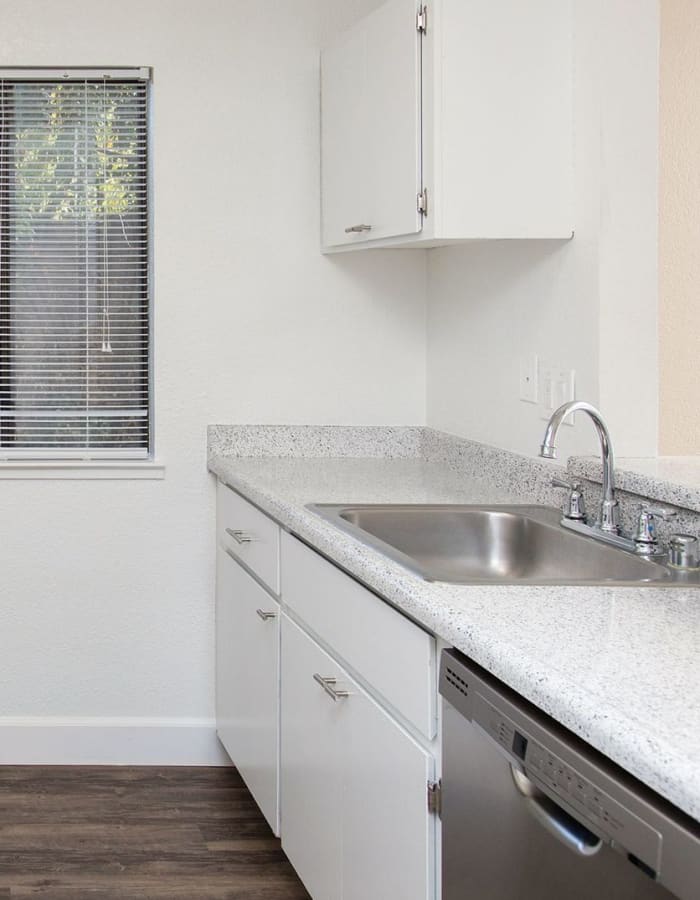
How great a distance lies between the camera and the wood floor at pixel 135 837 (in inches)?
108

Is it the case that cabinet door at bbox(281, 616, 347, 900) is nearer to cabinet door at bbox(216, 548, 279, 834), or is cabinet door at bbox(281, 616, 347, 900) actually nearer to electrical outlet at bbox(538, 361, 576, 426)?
cabinet door at bbox(216, 548, 279, 834)

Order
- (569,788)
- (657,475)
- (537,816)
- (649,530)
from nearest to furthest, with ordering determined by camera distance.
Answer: (569,788) < (537,816) < (649,530) < (657,475)

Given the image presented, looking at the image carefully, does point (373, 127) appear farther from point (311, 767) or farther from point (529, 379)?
point (311, 767)

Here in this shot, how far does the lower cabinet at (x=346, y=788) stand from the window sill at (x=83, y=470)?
1028 millimetres

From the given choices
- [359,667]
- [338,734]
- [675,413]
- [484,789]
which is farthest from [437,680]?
[675,413]

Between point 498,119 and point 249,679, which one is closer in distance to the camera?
point 498,119

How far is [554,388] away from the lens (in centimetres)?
265

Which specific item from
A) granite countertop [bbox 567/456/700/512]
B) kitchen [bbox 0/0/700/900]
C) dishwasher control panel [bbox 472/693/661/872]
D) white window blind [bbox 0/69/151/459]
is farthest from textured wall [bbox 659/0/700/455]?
white window blind [bbox 0/69/151/459]

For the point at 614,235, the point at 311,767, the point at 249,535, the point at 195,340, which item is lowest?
the point at 311,767

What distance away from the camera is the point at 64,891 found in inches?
107

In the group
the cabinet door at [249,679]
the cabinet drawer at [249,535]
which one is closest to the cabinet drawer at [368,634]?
the cabinet drawer at [249,535]

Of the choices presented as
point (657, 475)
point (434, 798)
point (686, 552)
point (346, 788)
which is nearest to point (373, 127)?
point (657, 475)

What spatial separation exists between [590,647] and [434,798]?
1.42ft

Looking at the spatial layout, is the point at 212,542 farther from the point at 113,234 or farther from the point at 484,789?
the point at 484,789
